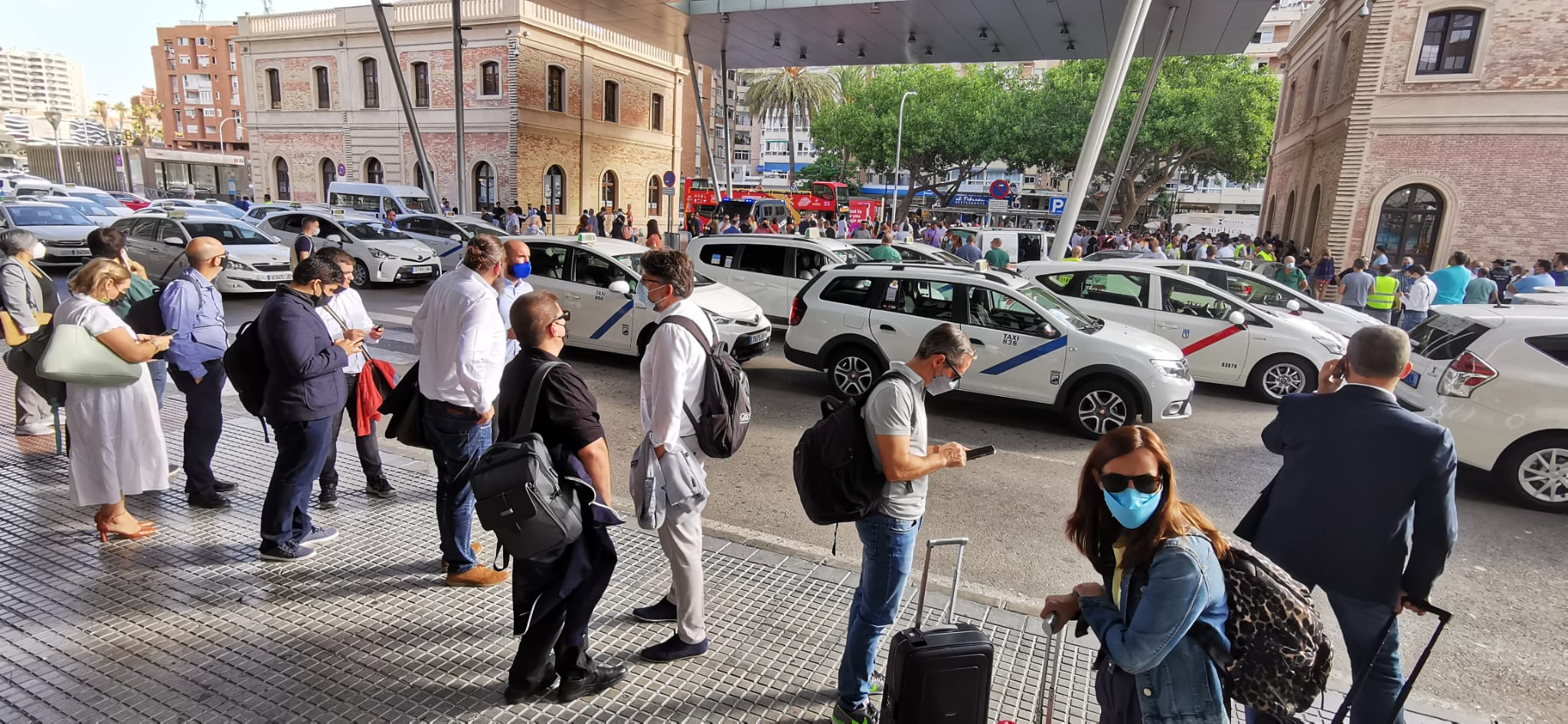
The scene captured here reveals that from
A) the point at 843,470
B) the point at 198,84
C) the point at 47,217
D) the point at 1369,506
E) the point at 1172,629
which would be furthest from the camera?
the point at 198,84

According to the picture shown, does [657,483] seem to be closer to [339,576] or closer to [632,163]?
[339,576]

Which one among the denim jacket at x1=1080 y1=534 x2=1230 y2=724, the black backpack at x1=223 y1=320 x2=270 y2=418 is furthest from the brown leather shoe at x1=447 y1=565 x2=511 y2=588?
the denim jacket at x1=1080 y1=534 x2=1230 y2=724

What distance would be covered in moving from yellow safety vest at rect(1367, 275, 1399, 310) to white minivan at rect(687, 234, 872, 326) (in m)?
7.72

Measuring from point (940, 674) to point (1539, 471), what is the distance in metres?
6.50

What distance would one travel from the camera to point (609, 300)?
10320 mm

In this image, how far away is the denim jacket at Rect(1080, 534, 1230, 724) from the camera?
81.7 inches

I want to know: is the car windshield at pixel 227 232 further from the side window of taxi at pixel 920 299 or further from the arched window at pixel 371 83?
the arched window at pixel 371 83

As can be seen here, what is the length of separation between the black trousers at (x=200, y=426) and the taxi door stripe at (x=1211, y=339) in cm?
961

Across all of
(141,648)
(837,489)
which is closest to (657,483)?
(837,489)

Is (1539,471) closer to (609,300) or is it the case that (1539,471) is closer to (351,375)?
(351,375)

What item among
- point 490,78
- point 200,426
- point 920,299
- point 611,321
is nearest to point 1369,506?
Result: point 920,299

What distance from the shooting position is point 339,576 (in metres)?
4.36

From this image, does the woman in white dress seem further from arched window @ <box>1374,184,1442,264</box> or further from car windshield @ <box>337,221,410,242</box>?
arched window @ <box>1374,184,1442,264</box>

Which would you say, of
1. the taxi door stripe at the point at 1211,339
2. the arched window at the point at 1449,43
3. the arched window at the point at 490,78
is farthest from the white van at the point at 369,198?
the arched window at the point at 1449,43
